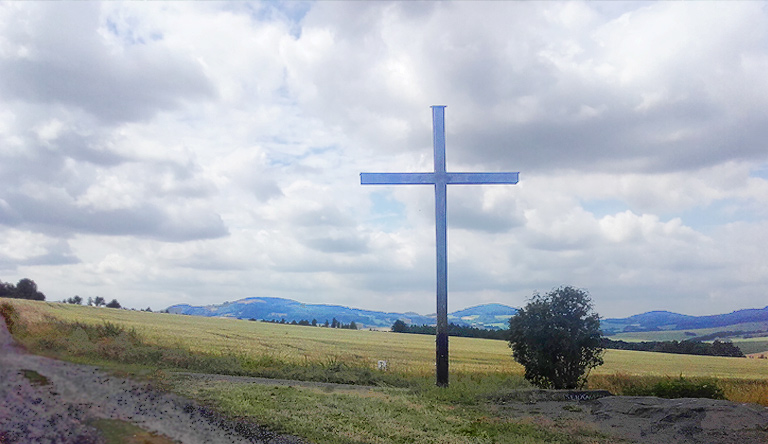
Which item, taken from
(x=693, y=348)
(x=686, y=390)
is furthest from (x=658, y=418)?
(x=693, y=348)

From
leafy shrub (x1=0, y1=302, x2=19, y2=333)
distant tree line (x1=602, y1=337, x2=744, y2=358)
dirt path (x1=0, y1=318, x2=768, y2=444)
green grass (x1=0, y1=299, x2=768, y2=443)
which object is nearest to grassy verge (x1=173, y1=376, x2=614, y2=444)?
green grass (x1=0, y1=299, x2=768, y2=443)

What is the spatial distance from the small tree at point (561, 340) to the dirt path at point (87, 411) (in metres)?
10.1

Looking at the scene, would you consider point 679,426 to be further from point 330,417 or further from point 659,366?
point 659,366

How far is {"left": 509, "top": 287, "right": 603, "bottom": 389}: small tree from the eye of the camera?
52.9 feet

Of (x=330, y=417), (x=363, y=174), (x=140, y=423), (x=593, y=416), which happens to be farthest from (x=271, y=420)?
(x=363, y=174)

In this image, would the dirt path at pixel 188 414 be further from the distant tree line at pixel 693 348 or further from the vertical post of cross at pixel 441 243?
the distant tree line at pixel 693 348

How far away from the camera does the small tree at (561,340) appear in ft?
52.9

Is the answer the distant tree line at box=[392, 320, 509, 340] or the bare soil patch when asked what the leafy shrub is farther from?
the distant tree line at box=[392, 320, 509, 340]

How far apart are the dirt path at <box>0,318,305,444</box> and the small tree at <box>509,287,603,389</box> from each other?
33.0ft

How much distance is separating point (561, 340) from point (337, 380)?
6523mm

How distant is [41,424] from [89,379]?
4.74 m

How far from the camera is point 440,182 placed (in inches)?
650

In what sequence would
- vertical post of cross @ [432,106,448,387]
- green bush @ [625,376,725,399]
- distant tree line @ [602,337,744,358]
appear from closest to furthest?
green bush @ [625,376,725,399] < vertical post of cross @ [432,106,448,387] < distant tree line @ [602,337,744,358]

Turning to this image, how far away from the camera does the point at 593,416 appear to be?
11.0 m
